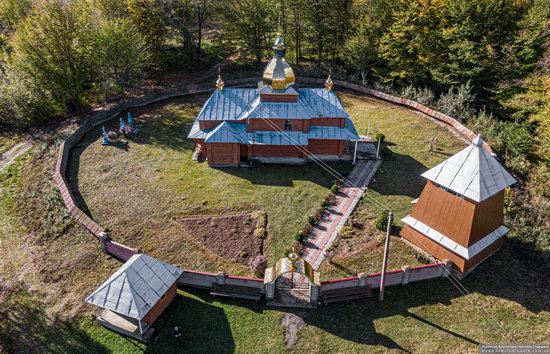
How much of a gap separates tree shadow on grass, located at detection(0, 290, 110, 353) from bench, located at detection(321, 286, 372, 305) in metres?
10.6

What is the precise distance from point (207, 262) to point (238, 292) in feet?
10.5

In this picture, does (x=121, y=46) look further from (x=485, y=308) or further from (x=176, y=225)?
(x=485, y=308)

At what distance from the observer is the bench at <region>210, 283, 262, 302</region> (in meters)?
19.6

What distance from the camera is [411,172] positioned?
95.6 ft

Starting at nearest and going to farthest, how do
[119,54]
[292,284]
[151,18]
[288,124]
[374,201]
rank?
1. [292,284]
2. [374,201]
3. [288,124]
4. [119,54]
5. [151,18]

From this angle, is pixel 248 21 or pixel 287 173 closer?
pixel 287 173

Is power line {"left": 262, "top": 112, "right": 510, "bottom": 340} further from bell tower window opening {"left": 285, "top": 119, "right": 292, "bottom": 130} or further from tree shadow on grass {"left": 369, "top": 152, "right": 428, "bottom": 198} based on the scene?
tree shadow on grass {"left": 369, "top": 152, "right": 428, "bottom": 198}

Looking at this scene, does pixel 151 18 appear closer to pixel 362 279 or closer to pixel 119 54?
pixel 119 54

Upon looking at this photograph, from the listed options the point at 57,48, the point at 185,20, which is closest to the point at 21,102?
the point at 57,48

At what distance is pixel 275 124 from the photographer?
29406 millimetres

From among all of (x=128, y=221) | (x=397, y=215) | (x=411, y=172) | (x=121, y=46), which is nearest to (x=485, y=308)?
(x=397, y=215)

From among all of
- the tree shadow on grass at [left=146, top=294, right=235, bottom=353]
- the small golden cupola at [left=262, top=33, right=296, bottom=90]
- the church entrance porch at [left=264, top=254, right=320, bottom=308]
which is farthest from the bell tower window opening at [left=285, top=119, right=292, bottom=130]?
the tree shadow on grass at [left=146, top=294, right=235, bottom=353]

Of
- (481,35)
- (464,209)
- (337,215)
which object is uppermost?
(481,35)

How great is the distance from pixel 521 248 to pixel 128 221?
24.1 meters
